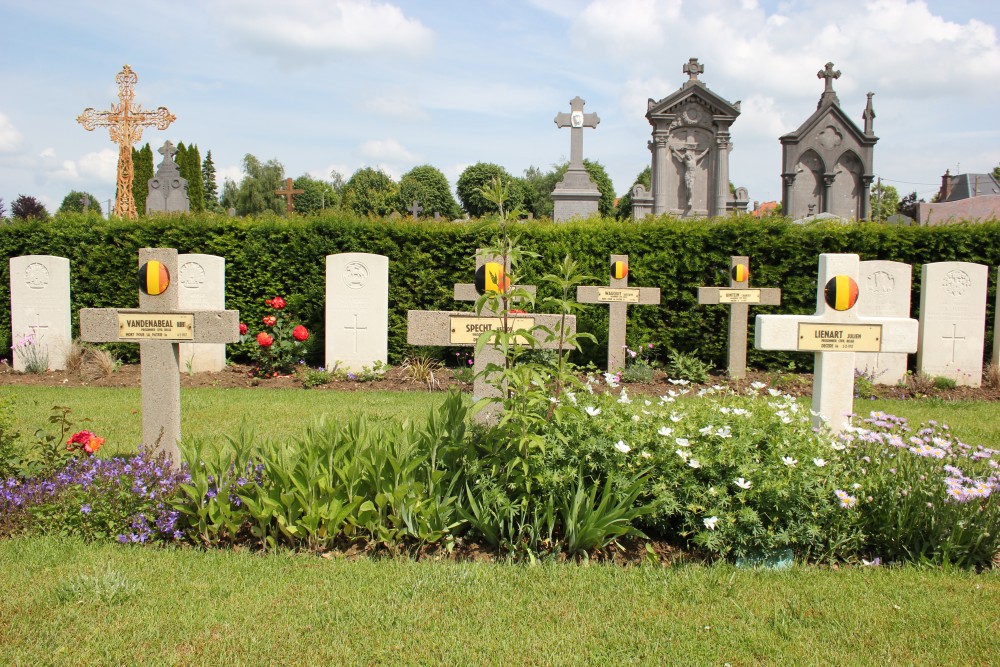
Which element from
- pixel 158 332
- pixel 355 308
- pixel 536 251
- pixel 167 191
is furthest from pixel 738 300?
pixel 167 191

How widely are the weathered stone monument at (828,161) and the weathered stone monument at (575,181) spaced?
5712mm

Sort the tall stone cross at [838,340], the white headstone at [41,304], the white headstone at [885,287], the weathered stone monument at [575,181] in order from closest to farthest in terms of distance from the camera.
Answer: the tall stone cross at [838,340] → the white headstone at [885,287] → the white headstone at [41,304] → the weathered stone monument at [575,181]

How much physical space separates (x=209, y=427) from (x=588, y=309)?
6131mm

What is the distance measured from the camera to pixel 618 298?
32.8 ft

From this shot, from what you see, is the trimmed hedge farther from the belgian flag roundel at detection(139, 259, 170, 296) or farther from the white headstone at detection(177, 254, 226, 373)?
the belgian flag roundel at detection(139, 259, 170, 296)

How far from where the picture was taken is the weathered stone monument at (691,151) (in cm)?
1978

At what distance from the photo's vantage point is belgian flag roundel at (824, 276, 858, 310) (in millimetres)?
4922

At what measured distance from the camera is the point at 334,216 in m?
11.1

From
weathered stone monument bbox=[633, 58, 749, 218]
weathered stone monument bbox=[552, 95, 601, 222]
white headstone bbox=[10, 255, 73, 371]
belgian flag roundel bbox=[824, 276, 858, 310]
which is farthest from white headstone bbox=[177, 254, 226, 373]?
weathered stone monument bbox=[633, 58, 749, 218]

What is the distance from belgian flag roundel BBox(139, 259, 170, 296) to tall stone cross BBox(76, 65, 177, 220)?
71.5 feet

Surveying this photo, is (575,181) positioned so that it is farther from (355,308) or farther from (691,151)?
(355,308)

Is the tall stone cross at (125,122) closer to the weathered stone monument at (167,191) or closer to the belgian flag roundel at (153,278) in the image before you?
the weathered stone monument at (167,191)

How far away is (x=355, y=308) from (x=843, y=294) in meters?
6.63

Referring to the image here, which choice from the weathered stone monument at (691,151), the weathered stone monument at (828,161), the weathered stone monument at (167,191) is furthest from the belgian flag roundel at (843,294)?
the weathered stone monument at (167,191)
